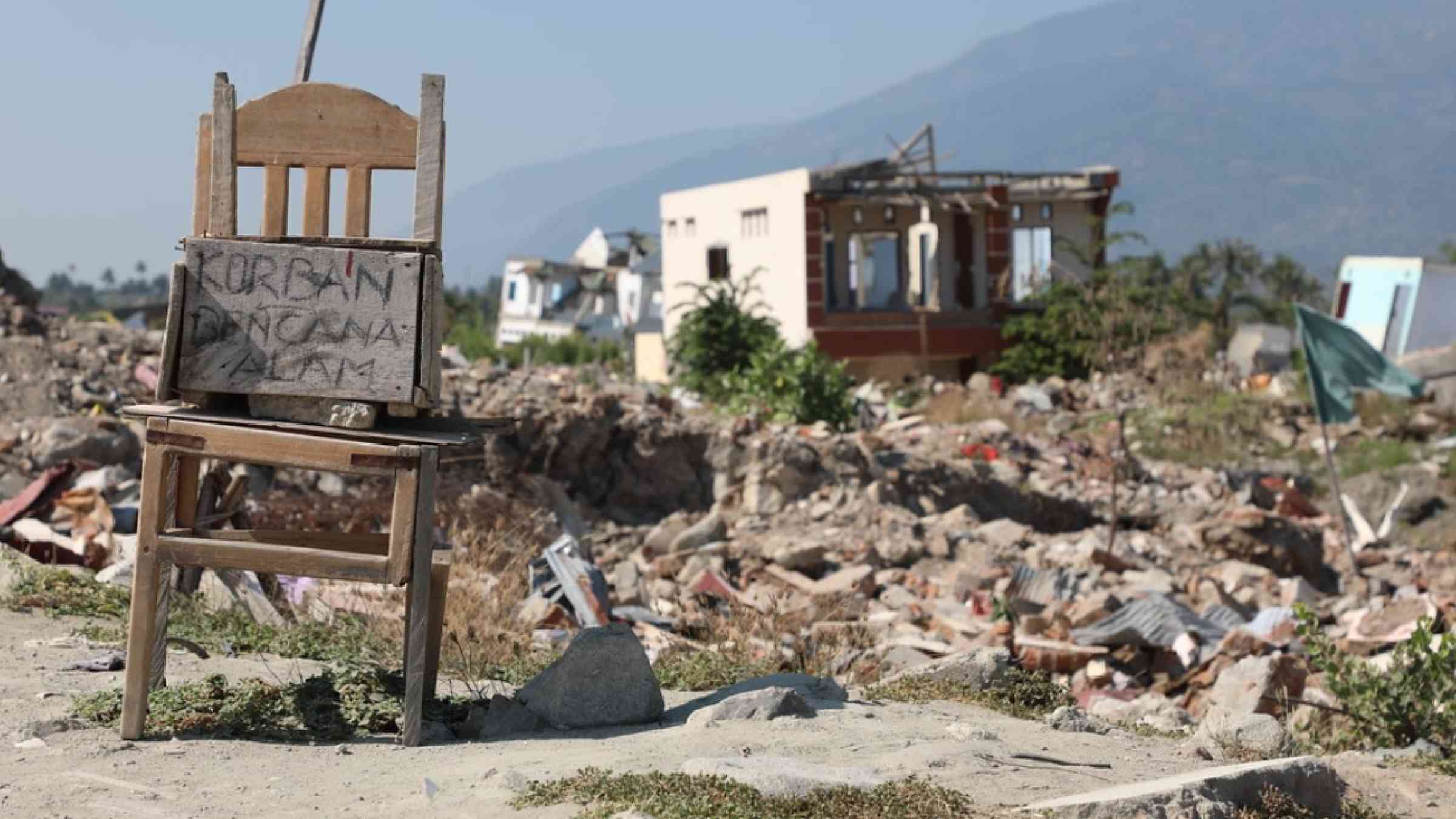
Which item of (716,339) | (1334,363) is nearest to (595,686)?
(1334,363)

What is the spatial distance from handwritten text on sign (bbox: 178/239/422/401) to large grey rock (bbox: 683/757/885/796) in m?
1.42

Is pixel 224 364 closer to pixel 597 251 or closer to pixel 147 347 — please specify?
pixel 147 347

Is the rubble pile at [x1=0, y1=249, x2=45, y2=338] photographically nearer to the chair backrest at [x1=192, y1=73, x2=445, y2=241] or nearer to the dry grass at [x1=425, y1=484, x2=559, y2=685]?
the dry grass at [x1=425, y1=484, x2=559, y2=685]

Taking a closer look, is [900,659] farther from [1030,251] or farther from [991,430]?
[1030,251]

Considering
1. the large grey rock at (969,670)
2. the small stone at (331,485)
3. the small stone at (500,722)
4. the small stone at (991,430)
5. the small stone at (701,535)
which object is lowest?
the small stone at (500,722)

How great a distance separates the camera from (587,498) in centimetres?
1460

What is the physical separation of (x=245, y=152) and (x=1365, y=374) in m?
13.2

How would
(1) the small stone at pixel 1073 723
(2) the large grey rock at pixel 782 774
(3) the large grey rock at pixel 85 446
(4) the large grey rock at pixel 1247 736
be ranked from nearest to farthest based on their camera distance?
(2) the large grey rock at pixel 782 774
(4) the large grey rock at pixel 1247 736
(1) the small stone at pixel 1073 723
(3) the large grey rock at pixel 85 446

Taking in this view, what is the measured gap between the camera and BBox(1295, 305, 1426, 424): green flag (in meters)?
14.1

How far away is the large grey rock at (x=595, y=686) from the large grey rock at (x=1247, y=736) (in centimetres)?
189

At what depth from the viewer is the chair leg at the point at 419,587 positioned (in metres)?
4.52

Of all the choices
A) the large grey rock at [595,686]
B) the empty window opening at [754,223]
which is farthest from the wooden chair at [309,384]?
the empty window opening at [754,223]

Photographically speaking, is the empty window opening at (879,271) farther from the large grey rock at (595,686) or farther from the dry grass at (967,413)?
the large grey rock at (595,686)

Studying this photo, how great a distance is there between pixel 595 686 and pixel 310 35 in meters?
2.94
